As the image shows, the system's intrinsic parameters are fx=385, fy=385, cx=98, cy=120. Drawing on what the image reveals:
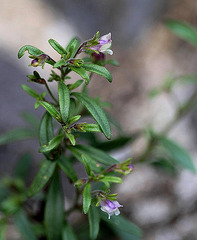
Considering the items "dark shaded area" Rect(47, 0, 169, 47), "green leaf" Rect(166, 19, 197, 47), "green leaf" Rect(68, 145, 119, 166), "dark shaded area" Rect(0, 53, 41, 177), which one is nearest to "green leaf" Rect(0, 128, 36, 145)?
"green leaf" Rect(68, 145, 119, 166)

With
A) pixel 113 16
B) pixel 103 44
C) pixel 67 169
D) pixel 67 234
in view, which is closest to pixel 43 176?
pixel 67 169

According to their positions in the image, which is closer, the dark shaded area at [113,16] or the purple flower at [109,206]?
the purple flower at [109,206]

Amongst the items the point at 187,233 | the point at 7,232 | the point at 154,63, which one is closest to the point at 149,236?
the point at 187,233

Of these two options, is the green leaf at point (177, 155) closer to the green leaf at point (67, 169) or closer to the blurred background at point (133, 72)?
the blurred background at point (133, 72)

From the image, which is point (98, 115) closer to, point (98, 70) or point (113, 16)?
point (98, 70)

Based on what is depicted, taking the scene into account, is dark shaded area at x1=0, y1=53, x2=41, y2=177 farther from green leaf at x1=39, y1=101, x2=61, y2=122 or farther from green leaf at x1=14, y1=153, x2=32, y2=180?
green leaf at x1=39, y1=101, x2=61, y2=122

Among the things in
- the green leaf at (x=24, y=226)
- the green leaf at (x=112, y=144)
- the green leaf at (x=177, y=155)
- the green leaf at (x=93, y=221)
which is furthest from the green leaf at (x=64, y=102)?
the green leaf at (x=177, y=155)

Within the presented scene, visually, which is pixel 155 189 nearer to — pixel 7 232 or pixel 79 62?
pixel 7 232
